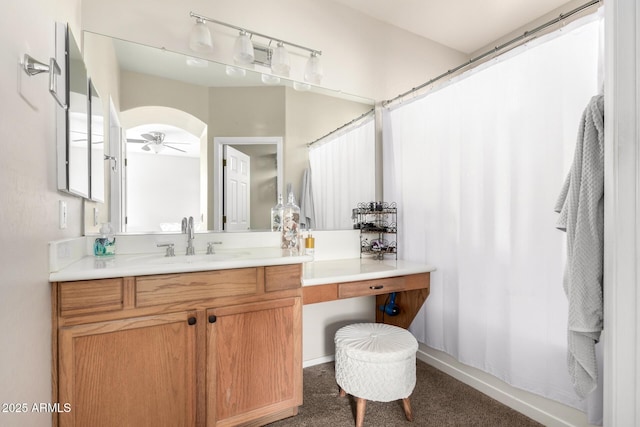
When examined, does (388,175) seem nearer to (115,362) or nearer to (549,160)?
(549,160)

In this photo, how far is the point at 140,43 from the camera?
175cm

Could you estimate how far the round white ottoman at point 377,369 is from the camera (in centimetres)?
156

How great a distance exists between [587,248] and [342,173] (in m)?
1.73

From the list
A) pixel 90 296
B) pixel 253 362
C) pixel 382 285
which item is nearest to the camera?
pixel 90 296

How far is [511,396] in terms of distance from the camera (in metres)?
1.75

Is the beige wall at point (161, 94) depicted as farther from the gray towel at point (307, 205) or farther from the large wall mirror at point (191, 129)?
the gray towel at point (307, 205)

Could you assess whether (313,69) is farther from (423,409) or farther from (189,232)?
(423,409)

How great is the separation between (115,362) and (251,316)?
22.4 inches

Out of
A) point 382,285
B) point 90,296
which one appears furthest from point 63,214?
point 382,285

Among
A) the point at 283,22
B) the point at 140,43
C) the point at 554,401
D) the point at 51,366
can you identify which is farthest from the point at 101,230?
the point at 554,401

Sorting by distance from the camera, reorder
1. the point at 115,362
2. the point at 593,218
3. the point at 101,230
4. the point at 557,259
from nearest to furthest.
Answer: the point at 593,218 → the point at 115,362 → the point at 557,259 → the point at 101,230

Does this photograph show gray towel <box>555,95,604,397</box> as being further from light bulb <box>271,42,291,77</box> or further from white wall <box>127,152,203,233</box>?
white wall <box>127,152,203,233</box>

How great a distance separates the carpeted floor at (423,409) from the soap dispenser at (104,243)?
4.19ft

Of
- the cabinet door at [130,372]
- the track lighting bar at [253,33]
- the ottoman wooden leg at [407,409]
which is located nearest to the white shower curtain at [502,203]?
the ottoman wooden leg at [407,409]
